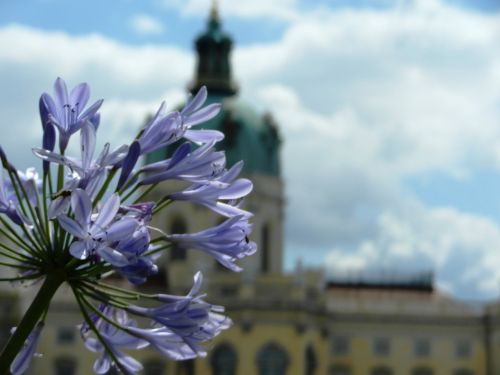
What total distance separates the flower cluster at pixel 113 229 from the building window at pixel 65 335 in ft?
214

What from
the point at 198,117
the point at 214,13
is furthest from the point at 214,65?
the point at 198,117

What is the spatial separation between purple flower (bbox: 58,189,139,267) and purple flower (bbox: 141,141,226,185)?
0.46m

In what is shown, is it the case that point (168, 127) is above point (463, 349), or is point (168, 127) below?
below

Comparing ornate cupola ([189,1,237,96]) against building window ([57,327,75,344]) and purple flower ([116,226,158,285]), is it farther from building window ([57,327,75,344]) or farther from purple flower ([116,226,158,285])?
purple flower ([116,226,158,285])

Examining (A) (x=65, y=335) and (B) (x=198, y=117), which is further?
(A) (x=65, y=335)

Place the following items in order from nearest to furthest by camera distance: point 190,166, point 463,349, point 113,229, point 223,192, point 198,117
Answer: point 113,229, point 190,166, point 223,192, point 198,117, point 463,349

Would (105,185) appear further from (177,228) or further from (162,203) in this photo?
(177,228)

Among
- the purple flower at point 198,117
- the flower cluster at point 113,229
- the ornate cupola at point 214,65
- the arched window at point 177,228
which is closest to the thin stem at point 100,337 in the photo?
the flower cluster at point 113,229

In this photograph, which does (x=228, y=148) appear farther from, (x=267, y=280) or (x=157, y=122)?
(x=157, y=122)

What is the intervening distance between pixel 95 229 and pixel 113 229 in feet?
0.24

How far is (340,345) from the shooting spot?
236 feet

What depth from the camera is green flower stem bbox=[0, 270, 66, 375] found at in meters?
4.59

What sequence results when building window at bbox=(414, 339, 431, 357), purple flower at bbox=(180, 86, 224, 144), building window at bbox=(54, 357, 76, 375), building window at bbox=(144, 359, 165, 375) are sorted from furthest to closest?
building window at bbox=(414, 339, 431, 357) < building window at bbox=(54, 357, 76, 375) < building window at bbox=(144, 359, 165, 375) < purple flower at bbox=(180, 86, 224, 144)

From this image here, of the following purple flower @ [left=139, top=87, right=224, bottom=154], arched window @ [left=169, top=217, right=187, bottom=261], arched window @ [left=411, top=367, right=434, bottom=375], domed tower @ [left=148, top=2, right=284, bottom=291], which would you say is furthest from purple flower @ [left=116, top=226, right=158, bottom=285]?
arched window @ [left=411, top=367, right=434, bottom=375]
